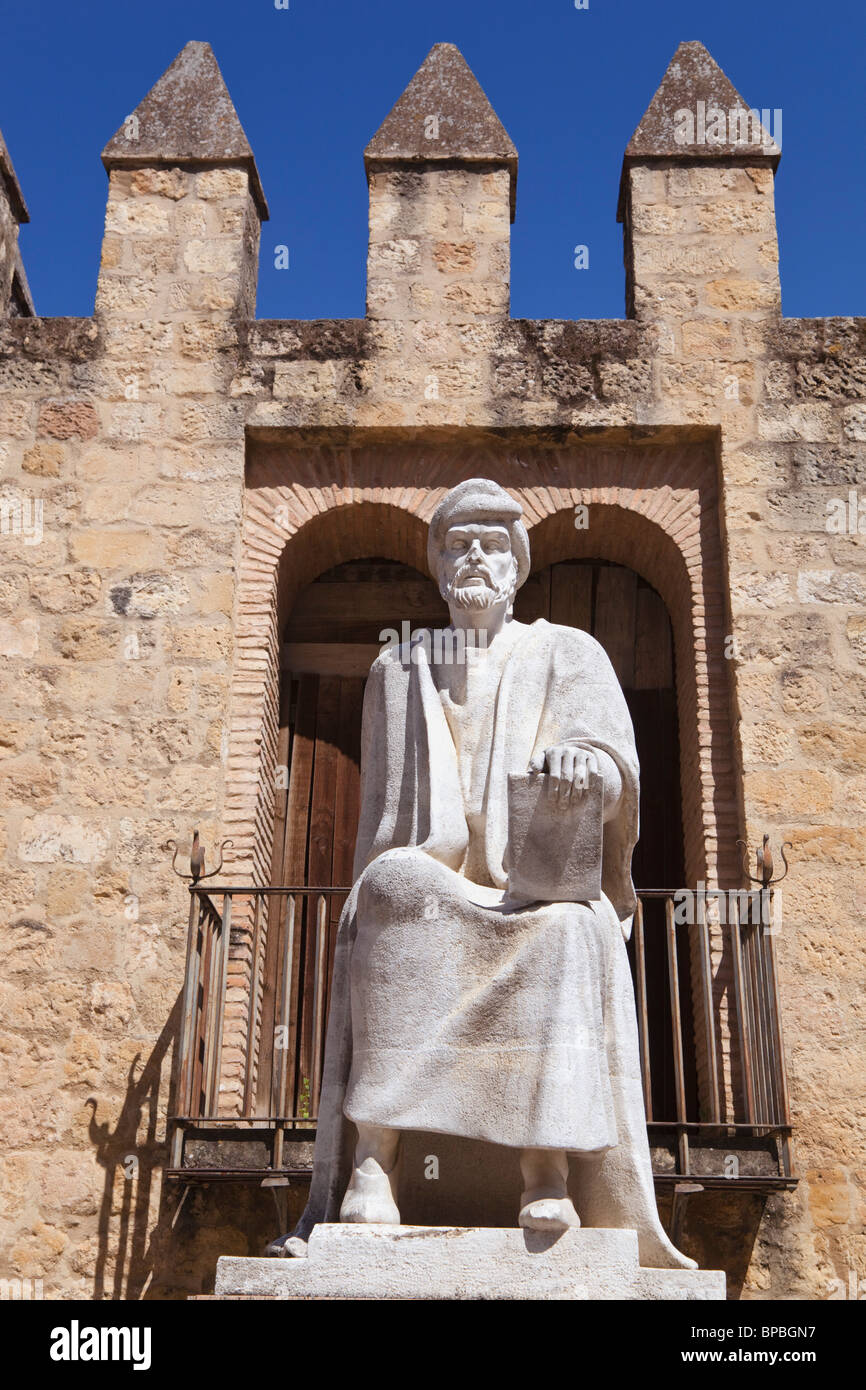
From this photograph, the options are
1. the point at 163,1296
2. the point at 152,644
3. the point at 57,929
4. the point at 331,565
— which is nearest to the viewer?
the point at 163,1296

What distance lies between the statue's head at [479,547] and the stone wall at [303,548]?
2.76m

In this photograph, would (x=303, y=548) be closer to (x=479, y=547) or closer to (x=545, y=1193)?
(x=479, y=547)

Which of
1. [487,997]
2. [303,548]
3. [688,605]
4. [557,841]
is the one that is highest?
[303,548]

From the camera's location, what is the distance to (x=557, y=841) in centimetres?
336

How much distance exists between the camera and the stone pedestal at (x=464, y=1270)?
2980mm

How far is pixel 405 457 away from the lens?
24.2 ft

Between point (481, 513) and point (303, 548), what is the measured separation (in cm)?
349

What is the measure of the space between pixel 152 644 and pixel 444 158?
2.99 meters

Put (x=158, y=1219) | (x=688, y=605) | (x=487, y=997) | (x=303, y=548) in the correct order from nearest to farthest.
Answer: (x=487, y=997) < (x=158, y=1219) < (x=688, y=605) < (x=303, y=548)

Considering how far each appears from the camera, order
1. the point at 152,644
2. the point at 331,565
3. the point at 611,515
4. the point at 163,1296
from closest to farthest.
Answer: the point at 163,1296 < the point at 152,644 < the point at 611,515 < the point at 331,565

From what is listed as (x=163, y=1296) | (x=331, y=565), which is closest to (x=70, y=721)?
(x=331, y=565)

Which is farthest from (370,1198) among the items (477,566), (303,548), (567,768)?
(303,548)

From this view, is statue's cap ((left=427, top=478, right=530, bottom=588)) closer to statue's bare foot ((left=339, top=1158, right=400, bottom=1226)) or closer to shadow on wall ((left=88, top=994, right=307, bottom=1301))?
statue's bare foot ((left=339, top=1158, right=400, bottom=1226))

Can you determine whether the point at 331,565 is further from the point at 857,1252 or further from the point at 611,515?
the point at 857,1252
